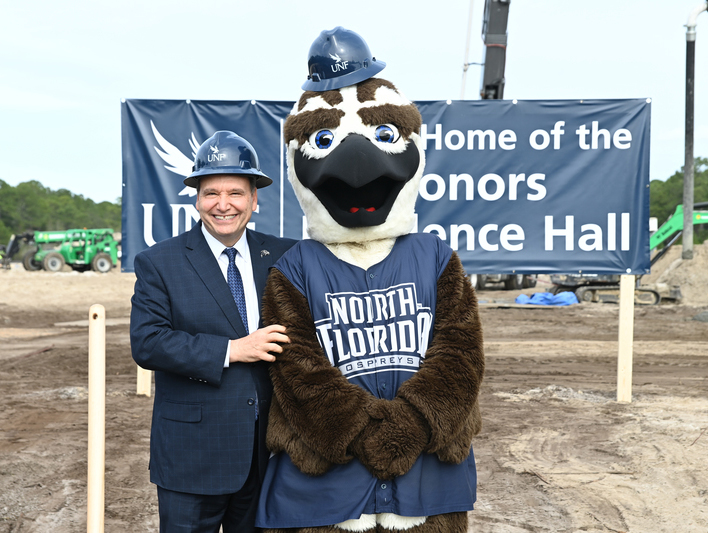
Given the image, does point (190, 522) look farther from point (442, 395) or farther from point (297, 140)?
point (297, 140)

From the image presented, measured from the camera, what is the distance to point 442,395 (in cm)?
207

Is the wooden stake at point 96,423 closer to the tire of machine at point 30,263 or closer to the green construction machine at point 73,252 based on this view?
the green construction machine at point 73,252

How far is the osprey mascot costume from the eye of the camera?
2068 mm

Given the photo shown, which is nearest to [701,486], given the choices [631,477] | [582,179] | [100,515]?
[631,477]

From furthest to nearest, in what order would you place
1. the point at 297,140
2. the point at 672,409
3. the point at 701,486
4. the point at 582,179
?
the point at 672,409 < the point at 582,179 < the point at 701,486 < the point at 297,140

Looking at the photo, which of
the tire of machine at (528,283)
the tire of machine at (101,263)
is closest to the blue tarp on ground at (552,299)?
the tire of machine at (528,283)

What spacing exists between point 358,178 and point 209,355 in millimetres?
805

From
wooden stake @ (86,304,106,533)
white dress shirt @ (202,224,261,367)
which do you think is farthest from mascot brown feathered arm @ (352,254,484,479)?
wooden stake @ (86,304,106,533)

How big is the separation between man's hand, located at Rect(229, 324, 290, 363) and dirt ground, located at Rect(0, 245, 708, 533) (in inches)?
85.5

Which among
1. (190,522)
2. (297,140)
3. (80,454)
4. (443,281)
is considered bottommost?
(80,454)

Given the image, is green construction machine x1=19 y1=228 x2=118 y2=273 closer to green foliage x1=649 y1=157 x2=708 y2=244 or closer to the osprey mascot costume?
the osprey mascot costume

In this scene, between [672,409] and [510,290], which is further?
[510,290]

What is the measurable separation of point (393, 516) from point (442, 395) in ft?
1.45

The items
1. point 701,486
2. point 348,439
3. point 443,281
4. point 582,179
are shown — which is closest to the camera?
point 348,439
